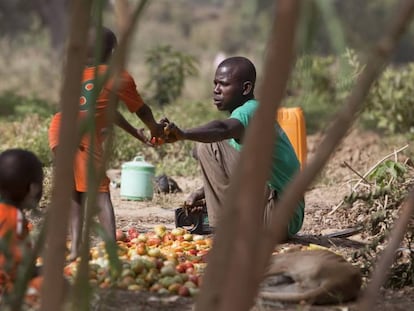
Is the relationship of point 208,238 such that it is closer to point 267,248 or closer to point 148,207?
point 148,207

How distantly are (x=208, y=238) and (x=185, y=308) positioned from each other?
1.75 meters

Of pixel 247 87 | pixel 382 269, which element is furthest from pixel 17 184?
pixel 247 87

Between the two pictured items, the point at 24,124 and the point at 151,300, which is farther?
the point at 24,124

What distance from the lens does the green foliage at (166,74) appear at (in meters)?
13.3

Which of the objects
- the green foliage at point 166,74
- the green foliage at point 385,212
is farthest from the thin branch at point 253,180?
the green foliage at point 166,74

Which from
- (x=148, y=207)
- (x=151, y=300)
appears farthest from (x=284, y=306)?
(x=148, y=207)

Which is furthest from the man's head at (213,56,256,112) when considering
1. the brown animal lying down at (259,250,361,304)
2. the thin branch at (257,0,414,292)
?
the thin branch at (257,0,414,292)

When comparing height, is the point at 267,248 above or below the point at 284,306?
above

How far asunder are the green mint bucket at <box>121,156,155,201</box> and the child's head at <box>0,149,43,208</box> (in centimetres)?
375

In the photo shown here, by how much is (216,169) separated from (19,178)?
186cm

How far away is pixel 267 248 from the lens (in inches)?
105

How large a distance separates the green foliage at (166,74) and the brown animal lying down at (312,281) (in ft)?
29.6

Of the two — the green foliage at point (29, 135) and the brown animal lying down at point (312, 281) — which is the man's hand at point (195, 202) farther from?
the green foliage at point (29, 135)

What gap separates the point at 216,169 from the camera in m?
5.88
